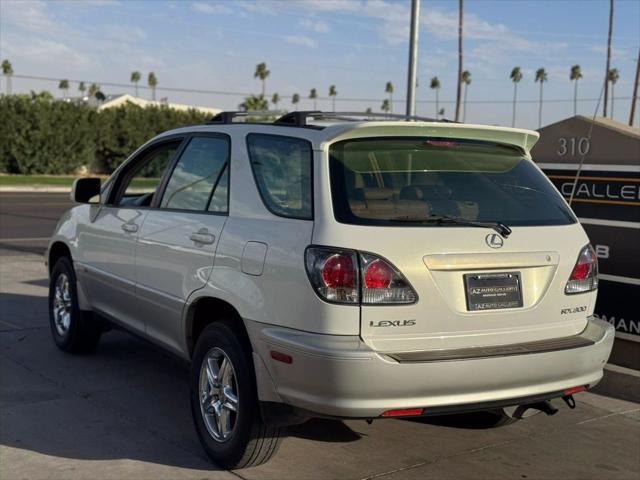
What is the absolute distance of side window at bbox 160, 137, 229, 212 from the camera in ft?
15.6

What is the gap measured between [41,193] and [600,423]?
2794 centimetres

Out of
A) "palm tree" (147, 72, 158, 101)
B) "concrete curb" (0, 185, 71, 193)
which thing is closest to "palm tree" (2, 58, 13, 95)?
"palm tree" (147, 72, 158, 101)

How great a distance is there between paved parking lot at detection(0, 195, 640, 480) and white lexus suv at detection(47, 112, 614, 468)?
34 cm

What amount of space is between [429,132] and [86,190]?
311 cm

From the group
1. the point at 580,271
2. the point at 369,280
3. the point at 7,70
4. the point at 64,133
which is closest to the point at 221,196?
the point at 369,280

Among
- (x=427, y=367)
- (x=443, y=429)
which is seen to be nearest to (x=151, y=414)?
(x=443, y=429)

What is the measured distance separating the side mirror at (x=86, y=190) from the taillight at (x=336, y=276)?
10.0 feet

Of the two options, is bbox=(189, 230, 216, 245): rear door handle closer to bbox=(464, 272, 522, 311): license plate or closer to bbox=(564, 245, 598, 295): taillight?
bbox=(464, 272, 522, 311): license plate

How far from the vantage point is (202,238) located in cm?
462

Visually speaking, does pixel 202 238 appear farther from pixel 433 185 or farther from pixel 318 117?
pixel 433 185

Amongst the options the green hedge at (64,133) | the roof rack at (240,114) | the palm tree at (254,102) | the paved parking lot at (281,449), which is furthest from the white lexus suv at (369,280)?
the palm tree at (254,102)

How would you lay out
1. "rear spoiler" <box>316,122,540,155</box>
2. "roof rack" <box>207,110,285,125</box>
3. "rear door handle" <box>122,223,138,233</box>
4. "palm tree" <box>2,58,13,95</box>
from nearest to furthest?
"rear spoiler" <box>316,122,540,155</box> < "roof rack" <box>207,110,285,125</box> < "rear door handle" <box>122,223,138,233</box> < "palm tree" <box>2,58,13,95</box>

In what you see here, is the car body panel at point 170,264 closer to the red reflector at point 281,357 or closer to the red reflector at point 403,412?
the red reflector at point 281,357

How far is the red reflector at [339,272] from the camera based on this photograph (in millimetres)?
3693
